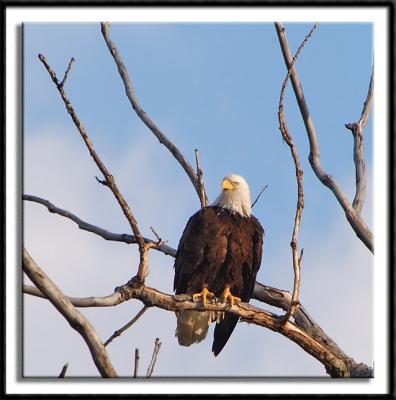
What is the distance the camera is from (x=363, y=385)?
13.8 ft

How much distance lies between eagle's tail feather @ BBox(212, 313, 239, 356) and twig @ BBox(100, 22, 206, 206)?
3.10 ft

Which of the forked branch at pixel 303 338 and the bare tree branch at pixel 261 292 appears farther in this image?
the bare tree branch at pixel 261 292

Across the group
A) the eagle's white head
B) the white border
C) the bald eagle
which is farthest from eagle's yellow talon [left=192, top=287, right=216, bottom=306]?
the white border

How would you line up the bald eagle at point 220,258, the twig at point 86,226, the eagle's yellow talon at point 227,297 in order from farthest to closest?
the bald eagle at point 220,258, the eagle's yellow talon at point 227,297, the twig at point 86,226

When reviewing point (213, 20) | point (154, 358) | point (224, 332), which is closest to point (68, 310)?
point (154, 358)

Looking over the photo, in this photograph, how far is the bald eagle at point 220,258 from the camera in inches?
210

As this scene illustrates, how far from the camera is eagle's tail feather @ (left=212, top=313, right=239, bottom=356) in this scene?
17.6ft

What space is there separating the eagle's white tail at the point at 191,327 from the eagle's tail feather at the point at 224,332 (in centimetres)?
19

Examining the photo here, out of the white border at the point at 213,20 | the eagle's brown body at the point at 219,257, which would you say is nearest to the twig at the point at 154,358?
the white border at the point at 213,20

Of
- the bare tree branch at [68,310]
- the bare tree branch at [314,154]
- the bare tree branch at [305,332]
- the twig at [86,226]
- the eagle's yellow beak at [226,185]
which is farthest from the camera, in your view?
the eagle's yellow beak at [226,185]

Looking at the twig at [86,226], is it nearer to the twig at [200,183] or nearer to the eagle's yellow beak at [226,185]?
the twig at [200,183]

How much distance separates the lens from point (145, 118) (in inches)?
218

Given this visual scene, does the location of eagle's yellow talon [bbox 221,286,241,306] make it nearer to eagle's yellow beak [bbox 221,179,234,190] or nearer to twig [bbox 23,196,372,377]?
twig [bbox 23,196,372,377]

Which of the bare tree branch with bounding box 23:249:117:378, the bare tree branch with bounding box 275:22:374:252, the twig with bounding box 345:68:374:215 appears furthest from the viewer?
the twig with bounding box 345:68:374:215
